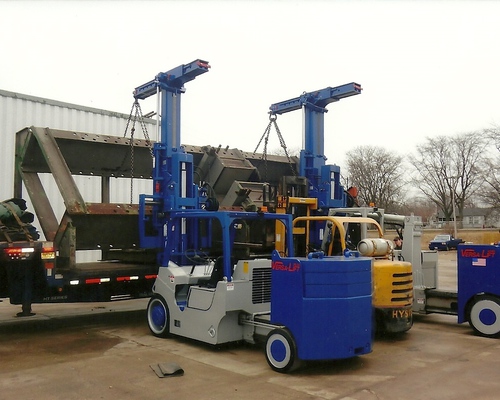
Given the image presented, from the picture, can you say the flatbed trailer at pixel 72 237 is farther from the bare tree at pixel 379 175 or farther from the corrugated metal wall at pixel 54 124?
the bare tree at pixel 379 175

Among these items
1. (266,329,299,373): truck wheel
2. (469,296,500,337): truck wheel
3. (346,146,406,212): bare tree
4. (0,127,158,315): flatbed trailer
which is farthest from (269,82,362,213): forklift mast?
(346,146,406,212): bare tree

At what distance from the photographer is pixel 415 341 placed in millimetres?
8023

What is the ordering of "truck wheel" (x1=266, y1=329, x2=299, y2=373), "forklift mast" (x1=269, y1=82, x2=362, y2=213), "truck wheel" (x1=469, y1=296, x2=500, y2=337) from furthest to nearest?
"forklift mast" (x1=269, y1=82, x2=362, y2=213)
"truck wheel" (x1=469, y1=296, x2=500, y2=337)
"truck wheel" (x1=266, y1=329, x2=299, y2=373)

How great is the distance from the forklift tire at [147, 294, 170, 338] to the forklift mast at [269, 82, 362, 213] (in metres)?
4.47

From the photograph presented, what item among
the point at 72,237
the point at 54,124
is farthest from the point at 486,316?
the point at 54,124

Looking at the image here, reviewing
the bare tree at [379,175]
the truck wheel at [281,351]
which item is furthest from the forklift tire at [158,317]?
the bare tree at [379,175]

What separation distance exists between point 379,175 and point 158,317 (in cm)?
→ 4549

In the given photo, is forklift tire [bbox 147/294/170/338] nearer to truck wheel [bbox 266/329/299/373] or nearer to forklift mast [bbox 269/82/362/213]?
truck wheel [bbox 266/329/299/373]

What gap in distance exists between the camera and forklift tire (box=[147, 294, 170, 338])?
7.88m

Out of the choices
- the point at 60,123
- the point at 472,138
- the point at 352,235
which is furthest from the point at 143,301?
the point at 472,138

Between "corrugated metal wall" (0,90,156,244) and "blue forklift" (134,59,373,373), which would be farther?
"corrugated metal wall" (0,90,156,244)

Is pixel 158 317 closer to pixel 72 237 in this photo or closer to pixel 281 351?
pixel 72 237

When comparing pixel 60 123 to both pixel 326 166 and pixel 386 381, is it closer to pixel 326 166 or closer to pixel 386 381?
pixel 326 166

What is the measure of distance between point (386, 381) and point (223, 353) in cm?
222
